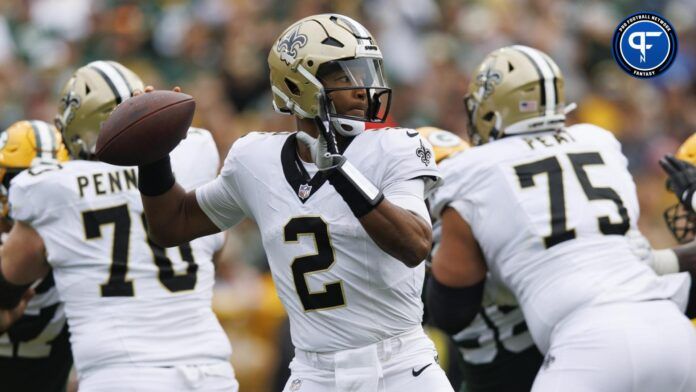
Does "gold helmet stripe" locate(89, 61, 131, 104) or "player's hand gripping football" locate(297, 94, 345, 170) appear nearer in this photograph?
"player's hand gripping football" locate(297, 94, 345, 170)

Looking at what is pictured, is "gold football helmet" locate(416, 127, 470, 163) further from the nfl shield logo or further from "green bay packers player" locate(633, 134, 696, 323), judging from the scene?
the nfl shield logo

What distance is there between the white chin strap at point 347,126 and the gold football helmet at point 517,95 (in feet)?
5.38

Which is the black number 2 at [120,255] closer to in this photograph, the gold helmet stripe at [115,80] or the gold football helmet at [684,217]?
the gold helmet stripe at [115,80]

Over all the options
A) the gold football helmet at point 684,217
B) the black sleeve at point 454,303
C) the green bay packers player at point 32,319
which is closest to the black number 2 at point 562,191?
the black sleeve at point 454,303

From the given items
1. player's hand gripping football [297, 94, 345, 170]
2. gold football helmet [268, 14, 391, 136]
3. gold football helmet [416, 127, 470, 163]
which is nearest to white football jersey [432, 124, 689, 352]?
gold football helmet [416, 127, 470, 163]

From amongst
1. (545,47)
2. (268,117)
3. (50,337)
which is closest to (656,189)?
(545,47)

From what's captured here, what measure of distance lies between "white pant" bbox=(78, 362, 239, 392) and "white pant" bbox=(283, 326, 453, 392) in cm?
105

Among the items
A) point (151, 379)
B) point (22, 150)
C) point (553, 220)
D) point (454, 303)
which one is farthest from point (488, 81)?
point (22, 150)

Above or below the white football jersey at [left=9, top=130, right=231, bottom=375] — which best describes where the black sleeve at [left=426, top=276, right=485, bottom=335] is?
below

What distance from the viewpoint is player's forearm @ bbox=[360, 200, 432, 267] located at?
408 centimetres

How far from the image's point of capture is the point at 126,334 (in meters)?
5.42

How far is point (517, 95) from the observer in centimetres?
588

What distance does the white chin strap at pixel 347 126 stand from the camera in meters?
4.39

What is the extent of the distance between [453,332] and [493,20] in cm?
704
